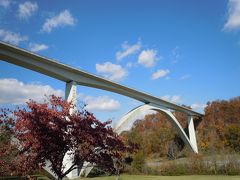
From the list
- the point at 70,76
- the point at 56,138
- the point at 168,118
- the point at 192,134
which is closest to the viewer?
the point at 56,138

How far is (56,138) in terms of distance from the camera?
760 centimetres

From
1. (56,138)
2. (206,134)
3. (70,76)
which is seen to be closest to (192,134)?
(206,134)

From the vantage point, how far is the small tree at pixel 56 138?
7.51 metres

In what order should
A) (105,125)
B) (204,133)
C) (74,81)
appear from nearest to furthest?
(105,125) → (74,81) → (204,133)

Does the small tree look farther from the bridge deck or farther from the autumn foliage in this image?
the autumn foliage

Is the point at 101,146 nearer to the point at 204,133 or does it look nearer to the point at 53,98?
the point at 53,98

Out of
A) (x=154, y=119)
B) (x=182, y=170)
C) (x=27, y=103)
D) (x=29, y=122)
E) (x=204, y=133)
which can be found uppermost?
(x=154, y=119)

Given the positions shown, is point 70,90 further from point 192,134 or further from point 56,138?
point 192,134

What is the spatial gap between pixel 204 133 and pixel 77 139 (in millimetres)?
37759

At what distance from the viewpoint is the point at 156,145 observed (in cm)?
3950

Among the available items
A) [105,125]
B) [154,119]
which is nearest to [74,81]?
[105,125]

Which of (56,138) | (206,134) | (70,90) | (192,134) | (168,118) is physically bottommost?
(56,138)

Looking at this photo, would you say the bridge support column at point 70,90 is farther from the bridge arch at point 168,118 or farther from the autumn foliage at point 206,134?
the autumn foliage at point 206,134

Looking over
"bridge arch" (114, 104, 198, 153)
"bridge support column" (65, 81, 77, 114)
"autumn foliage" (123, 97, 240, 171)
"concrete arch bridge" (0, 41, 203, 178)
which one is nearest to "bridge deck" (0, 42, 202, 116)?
"concrete arch bridge" (0, 41, 203, 178)
